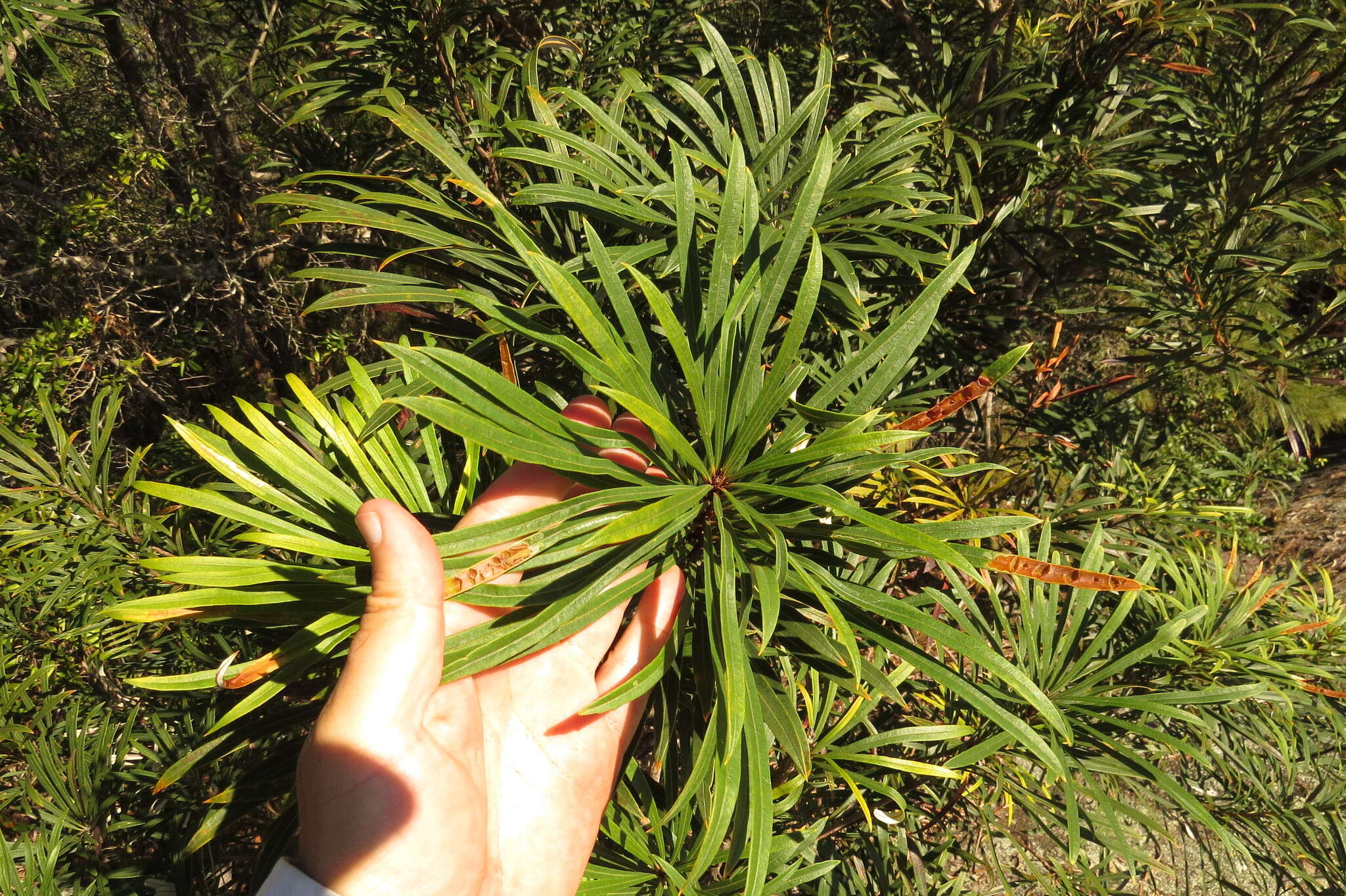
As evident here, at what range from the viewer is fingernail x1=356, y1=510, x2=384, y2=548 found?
62 centimetres

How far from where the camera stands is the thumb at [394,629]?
2.00ft

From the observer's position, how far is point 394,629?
62cm

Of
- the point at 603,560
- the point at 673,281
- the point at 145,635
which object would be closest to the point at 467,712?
the point at 603,560

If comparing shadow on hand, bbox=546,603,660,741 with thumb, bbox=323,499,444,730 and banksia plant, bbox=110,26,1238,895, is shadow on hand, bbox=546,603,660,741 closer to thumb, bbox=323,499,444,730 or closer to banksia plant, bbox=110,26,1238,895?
banksia plant, bbox=110,26,1238,895

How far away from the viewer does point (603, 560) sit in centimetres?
70

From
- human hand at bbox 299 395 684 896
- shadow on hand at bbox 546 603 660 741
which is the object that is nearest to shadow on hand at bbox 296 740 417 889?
human hand at bbox 299 395 684 896

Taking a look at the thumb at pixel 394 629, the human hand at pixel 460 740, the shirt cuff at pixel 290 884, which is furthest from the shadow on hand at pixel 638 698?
the shirt cuff at pixel 290 884

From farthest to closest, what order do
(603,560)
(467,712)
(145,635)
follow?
(145,635) → (467,712) → (603,560)

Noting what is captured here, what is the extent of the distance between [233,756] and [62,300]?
1930 millimetres

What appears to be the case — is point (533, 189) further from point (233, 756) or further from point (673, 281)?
point (233, 756)

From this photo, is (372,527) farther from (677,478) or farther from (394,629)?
(677,478)

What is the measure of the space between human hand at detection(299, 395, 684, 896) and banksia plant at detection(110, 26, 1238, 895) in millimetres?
46

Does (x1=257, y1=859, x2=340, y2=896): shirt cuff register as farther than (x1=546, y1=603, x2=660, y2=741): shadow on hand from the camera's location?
No

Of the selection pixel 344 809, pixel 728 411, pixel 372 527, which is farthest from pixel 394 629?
pixel 728 411
